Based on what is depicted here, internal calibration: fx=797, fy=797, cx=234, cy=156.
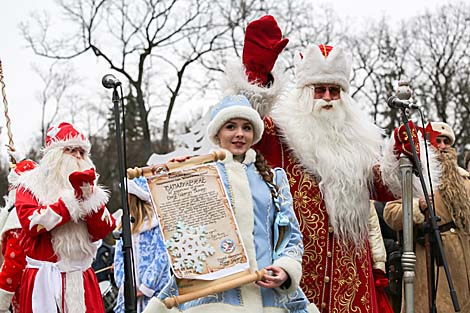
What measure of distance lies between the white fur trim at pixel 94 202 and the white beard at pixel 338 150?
126 cm

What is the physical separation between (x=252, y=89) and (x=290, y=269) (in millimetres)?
1438

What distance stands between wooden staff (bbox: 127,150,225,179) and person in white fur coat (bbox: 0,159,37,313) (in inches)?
90.6

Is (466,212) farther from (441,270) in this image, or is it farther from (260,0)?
(260,0)

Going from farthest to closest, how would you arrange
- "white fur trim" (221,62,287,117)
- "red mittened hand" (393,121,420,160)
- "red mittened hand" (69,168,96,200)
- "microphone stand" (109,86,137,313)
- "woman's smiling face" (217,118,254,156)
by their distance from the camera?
"red mittened hand" (69,168,96,200) → "white fur trim" (221,62,287,117) → "red mittened hand" (393,121,420,160) → "woman's smiling face" (217,118,254,156) → "microphone stand" (109,86,137,313)

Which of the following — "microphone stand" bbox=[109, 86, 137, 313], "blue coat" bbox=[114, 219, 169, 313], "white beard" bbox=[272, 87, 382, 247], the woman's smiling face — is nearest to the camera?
"microphone stand" bbox=[109, 86, 137, 313]

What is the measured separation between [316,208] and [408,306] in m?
0.75

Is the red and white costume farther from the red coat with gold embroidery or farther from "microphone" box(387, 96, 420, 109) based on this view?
"microphone" box(387, 96, 420, 109)

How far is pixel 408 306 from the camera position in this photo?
4.17 meters

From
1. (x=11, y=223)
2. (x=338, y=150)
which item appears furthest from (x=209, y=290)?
(x=11, y=223)

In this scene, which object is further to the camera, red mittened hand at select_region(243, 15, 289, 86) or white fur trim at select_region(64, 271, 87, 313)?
white fur trim at select_region(64, 271, 87, 313)

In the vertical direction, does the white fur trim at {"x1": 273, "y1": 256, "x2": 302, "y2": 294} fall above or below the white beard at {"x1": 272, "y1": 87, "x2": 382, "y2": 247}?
below

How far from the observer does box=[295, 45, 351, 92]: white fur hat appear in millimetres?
4734

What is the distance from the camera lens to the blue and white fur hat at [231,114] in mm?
3773

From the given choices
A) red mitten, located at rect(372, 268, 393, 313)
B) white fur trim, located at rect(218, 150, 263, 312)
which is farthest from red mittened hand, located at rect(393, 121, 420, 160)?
white fur trim, located at rect(218, 150, 263, 312)
